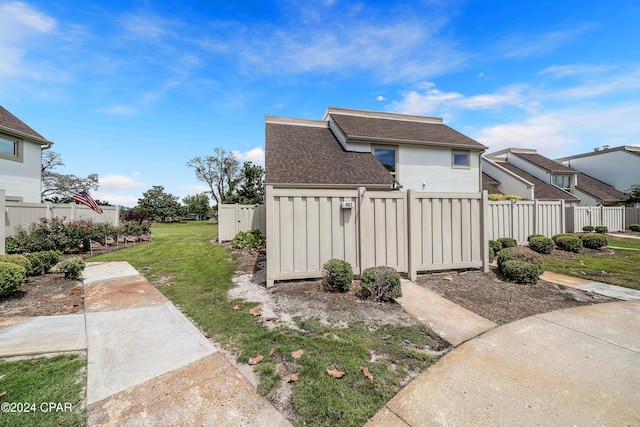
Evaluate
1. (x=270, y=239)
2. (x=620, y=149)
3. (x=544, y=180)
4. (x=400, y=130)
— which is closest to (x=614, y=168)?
(x=620, y=149)

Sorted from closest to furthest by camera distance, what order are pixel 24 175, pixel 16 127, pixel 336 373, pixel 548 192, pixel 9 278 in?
pixel 336 373
pixel 9 278
pixel 16 127
pixel 24 175
pixel 548 192

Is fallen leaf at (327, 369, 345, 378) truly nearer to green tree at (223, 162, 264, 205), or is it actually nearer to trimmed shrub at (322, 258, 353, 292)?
trimmed shrub at (322, 258, 353, 292)

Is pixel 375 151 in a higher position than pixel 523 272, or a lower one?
higher

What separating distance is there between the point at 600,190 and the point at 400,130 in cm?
2273

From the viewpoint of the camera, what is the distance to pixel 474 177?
588 inches

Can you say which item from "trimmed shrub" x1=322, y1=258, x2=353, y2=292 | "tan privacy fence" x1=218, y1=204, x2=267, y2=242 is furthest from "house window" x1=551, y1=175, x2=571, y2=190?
"trimmed shrub" x1=322, y1=258, x2=353, y2=292

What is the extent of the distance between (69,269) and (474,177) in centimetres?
1796

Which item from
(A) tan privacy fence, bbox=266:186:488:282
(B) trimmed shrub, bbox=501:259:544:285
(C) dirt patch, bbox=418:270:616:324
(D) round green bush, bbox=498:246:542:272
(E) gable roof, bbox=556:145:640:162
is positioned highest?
(E) gable roof, bbox=556:145:640:162

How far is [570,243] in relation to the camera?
9.24 metres

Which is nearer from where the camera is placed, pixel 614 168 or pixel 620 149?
pixel 620 149

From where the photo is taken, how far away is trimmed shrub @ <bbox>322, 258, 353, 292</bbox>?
191 inches

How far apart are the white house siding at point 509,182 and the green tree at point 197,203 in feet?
141

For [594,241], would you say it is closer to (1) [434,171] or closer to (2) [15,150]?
(1) [434,171]

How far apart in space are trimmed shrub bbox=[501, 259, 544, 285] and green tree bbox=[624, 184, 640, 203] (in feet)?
86.9
